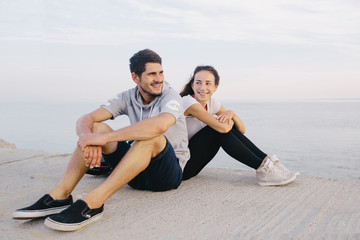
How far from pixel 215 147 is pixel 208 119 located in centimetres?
34

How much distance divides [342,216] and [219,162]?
5249 millimetres

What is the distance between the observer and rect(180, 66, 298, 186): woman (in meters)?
2.91

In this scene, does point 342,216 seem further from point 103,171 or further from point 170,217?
point 103,171

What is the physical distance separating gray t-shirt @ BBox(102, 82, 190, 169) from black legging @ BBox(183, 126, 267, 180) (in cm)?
17

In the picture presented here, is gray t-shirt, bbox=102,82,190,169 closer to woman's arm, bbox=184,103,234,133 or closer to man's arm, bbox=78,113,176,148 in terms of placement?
woman's arm, bbox=184,103,234,133

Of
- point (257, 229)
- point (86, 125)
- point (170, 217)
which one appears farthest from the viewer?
point (86, 125)

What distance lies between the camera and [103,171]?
3344mm

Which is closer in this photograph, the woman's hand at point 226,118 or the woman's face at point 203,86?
the woman's hand at point 226,118

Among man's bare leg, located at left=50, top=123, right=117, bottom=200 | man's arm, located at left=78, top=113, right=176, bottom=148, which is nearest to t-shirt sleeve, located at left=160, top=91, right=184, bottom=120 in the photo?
man's arm, located at left=78, top=113, right=176, bottom=148

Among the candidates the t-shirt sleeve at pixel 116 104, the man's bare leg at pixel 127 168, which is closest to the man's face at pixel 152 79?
the t-shirt sleeve at pixel 116 104

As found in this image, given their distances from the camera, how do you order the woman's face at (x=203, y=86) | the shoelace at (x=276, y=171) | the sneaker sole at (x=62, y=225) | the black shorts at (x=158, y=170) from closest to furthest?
the sneaker sole at (x=62, y=225)
the black shorts at (x=158, y=170)
the shoelace at (x=276, y=171)
the woman's face at (x=203, y=86)

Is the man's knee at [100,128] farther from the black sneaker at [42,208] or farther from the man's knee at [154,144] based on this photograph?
the black sneaker at [42,208]

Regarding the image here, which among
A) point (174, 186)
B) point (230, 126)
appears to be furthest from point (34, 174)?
point (230, 126)

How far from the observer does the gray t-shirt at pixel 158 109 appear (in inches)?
105
